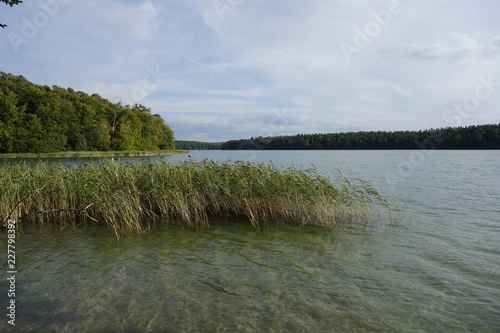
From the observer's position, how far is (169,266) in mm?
7664

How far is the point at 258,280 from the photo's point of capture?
6.95 m

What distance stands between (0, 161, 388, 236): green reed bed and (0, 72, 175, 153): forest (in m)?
60.8

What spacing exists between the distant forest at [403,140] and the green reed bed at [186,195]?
121350mm

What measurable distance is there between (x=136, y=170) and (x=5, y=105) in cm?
6522

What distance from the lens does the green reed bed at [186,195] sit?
459 inches

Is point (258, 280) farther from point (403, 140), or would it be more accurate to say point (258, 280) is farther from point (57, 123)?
point (403, 140)

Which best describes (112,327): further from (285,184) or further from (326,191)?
(326,191)

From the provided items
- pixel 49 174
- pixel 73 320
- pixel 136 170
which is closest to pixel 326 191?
pixel 136 170

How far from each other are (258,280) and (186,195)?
19.4 feet

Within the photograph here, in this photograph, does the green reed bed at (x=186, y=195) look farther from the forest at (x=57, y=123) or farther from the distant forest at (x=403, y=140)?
the distant forest at (x=403, y=140)
